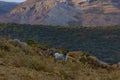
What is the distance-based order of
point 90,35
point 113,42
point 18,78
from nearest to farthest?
point 18,78
point 113,42
point 90,35

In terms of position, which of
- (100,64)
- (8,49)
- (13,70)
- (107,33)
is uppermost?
(13,70)

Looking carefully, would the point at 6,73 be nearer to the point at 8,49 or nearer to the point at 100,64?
the point at 8,49

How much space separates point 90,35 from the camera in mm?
99375

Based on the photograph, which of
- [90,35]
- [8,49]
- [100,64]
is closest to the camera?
[8,49]

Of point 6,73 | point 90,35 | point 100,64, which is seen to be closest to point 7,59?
point 6,73

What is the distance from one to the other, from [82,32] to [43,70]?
8918 cm

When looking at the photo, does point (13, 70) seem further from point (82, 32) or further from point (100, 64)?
point (82, 32)

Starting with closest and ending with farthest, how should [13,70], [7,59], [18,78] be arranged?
[18,78] → [13,70] → [7,59]

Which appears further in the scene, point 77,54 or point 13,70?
point 77,54

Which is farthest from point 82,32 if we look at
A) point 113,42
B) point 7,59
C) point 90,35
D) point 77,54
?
point 7,59

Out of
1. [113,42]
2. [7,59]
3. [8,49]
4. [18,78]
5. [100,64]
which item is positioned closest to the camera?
[18,78]

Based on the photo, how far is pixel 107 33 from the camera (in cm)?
10238

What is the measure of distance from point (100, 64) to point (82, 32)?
80392 millimetres

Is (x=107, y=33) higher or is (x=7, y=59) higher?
(x=7, y=59)
